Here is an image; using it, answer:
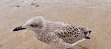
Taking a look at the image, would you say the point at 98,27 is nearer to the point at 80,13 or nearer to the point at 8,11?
the point at 80,13

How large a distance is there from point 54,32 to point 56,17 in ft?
9.71

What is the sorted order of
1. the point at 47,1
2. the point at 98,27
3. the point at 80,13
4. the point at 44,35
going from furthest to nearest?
the point at 47,1, the point at 80,13, the point at 98,27, the point at 44,35

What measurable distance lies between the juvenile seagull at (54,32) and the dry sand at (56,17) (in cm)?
75

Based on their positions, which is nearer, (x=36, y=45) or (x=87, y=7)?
(x=36, y=45)

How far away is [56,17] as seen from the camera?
8070mm

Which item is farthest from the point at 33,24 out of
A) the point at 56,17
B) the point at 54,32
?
the point at 56,17

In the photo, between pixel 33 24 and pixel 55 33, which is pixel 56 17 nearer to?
pixel 55 33

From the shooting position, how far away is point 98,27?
692cm

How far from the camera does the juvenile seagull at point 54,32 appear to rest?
4.91 metres

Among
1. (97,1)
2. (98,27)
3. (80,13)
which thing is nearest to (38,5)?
(80,13)

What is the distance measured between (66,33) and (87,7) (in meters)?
3.87

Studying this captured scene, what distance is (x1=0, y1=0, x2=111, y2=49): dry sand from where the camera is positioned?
625 centimetres

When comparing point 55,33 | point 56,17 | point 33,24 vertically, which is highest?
point 33,24

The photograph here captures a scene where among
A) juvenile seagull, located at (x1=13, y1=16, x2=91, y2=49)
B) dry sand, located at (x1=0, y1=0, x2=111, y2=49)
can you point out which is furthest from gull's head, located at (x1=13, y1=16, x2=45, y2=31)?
dry sand, located at (x1=0, y1=0, x2=111, y2=49)
